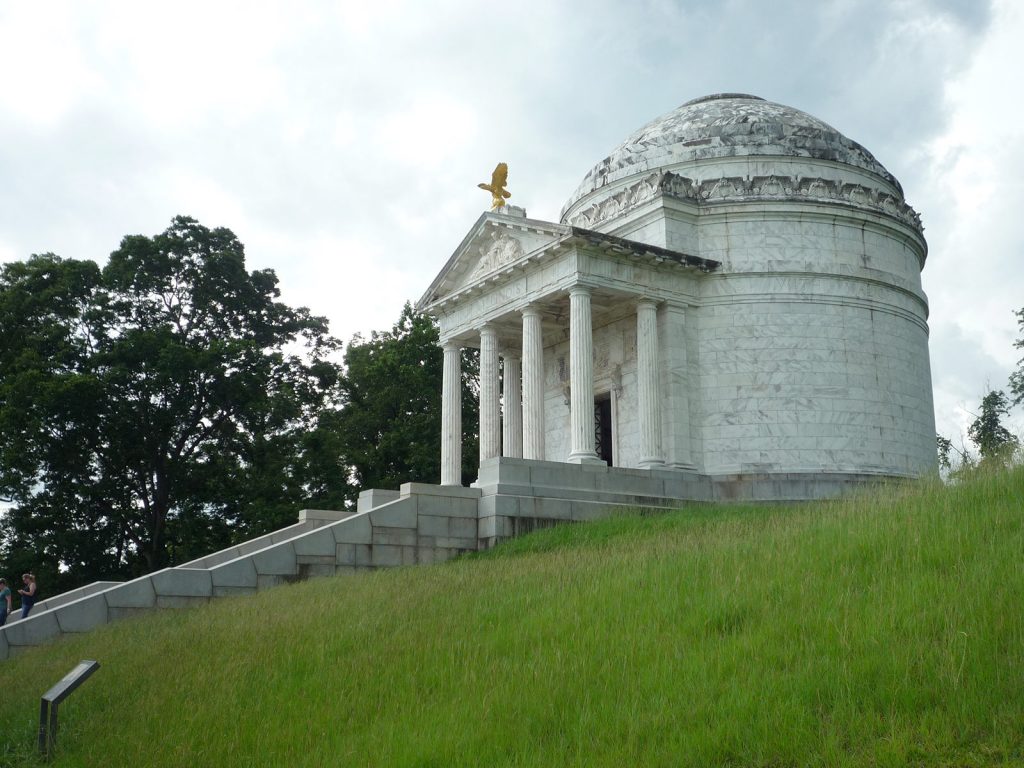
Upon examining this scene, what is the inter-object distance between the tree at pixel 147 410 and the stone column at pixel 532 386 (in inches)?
479

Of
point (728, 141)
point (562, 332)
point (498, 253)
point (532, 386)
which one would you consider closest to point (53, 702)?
point (532, 386)

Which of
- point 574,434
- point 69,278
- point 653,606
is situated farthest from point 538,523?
point 69,278

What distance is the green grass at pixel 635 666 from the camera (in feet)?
25.2

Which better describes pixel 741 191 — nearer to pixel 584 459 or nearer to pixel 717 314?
pixel 717 314

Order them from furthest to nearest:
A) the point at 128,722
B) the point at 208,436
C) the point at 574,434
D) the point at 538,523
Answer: the point at 208,436
the point at 574,434
the point at 538,523
the point at 128,722

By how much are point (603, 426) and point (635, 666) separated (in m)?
21.4

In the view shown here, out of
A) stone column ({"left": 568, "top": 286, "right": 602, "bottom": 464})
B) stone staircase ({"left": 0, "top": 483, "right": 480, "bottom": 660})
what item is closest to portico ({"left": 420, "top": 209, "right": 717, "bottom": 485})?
stone column ({"left": 568, "top": 286, "right": 602, "bottom": 464})

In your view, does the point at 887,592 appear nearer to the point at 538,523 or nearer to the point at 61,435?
the point at 538,523

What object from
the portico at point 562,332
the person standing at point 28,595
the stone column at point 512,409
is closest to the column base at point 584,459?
the portico at point 562,332

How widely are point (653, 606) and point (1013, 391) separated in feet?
89.2

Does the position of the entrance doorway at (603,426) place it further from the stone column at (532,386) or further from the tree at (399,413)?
the tree at (399,413)

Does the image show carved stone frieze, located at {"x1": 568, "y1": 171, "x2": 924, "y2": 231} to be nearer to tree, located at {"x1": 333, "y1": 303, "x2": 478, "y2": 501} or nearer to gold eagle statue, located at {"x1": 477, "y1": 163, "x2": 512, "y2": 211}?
gold eagle statue, located at {"x1": 477, "y1": 163, "x2": 512, "y2": 211}

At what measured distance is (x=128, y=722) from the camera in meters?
10.4

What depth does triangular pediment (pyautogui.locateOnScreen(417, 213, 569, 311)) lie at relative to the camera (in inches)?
1078
